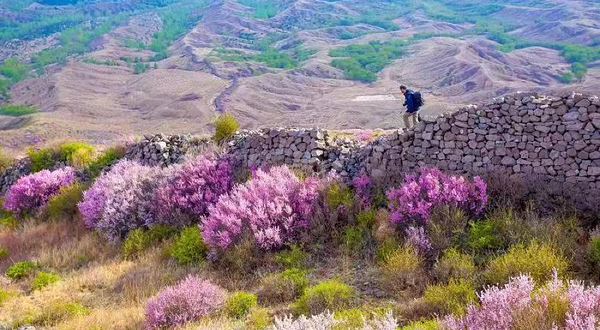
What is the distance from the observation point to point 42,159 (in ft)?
57.6

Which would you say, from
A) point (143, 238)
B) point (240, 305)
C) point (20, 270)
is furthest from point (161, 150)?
point (240, 305)

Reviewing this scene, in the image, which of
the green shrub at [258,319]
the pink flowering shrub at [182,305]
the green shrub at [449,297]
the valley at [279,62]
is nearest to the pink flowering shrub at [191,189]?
the pink flowering shrub at [182,305]

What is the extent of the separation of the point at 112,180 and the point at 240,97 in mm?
64561

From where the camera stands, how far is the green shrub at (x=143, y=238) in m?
10.4

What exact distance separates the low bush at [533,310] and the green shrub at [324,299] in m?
2.28

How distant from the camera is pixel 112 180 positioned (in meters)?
12.5

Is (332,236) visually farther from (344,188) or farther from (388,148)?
(388,148)

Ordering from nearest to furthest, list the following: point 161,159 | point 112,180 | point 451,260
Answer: point 451,260, point 112,180, point 161,159

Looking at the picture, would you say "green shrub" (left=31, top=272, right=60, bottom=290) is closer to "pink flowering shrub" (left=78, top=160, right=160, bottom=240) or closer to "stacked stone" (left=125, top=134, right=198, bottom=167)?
"pink flowering shrub" (left=78, top=160, right=160, bottom=240)

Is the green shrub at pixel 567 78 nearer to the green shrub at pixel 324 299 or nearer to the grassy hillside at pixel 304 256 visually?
the grassy hillside at pixel 304 256

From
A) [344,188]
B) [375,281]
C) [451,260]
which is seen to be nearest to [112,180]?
[344,188]

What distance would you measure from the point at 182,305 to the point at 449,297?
11.8 ft

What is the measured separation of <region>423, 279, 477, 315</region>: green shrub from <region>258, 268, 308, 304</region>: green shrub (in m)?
1.97

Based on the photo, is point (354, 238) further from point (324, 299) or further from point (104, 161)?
point (104, 161)
